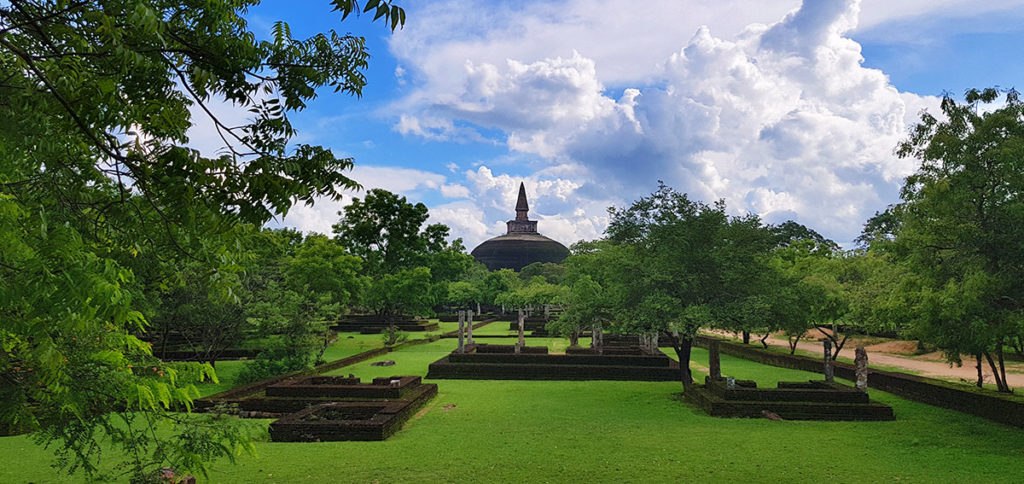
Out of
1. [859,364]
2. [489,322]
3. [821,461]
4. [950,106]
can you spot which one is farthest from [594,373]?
[489,322]

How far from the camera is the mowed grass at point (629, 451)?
9125 mm

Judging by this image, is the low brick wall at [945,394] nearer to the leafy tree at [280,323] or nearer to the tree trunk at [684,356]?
the tree trunk at [684,356]

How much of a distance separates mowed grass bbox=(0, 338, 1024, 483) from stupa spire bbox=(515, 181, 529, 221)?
109 m

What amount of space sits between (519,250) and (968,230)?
102 m

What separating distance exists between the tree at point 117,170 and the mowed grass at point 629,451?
3969 millimetres

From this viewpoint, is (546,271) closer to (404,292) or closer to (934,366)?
(404,292)

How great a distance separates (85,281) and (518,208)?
122922 mm

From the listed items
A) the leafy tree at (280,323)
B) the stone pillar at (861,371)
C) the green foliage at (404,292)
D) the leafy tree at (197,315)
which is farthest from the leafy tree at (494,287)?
the stone pillar at (861,371)

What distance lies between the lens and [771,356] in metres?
25.9

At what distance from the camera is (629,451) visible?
10539 mm

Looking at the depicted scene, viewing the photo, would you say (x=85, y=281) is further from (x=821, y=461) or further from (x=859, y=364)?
(x=859, y=364)

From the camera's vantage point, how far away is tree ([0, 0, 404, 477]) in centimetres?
360

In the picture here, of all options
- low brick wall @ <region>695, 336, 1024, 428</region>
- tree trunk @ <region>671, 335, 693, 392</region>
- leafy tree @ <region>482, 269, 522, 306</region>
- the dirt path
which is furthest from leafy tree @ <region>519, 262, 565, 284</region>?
tree trunk @ <region>671, 335, 693, 392</region>

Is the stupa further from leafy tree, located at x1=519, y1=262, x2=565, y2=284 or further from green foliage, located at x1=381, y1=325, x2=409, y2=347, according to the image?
green foliage, located at x1=381, y1=325, x2=409, y2=347
